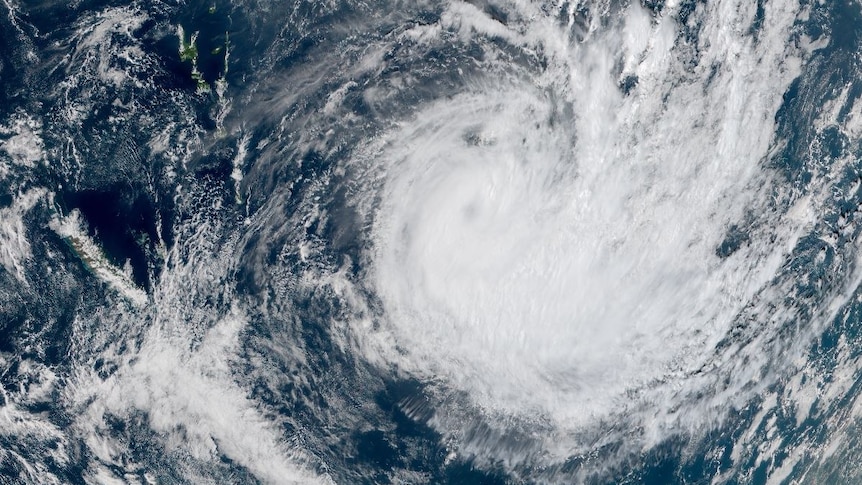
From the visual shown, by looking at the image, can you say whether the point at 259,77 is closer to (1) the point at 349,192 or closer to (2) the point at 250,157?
(2) the point at 250,157

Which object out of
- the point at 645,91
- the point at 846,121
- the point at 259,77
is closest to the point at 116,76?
the point at 259,77

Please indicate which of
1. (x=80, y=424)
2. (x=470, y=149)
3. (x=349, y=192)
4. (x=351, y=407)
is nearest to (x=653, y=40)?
(x=470, y=149)

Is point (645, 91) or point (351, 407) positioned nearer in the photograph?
point (645, 91)

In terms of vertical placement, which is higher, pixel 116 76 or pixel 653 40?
pixel 653 40

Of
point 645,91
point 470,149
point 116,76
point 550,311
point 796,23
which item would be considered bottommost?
point 116,76

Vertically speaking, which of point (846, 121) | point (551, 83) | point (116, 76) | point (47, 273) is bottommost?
point (47, 273)

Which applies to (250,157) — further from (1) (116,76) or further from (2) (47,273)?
(2) (47,273)
